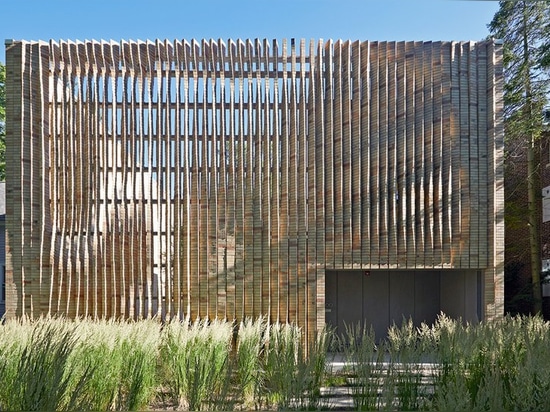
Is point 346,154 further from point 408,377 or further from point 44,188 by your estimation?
point 44,188

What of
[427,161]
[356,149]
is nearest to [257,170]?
[356,149]

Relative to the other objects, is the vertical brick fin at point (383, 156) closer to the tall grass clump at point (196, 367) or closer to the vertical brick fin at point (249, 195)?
the vertical brick fin at point (249, 195)

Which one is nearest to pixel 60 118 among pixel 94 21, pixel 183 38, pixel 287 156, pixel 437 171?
pixel 94 21

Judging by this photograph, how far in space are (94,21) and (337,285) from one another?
599cm

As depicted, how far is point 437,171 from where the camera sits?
7449 millimetres

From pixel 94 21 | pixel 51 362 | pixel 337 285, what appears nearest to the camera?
pixel 51 362

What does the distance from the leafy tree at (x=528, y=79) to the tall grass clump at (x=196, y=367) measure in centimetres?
818

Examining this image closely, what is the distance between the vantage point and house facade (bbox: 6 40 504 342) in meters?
7.39

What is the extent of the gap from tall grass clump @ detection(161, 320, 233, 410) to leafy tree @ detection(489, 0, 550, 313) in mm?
8180

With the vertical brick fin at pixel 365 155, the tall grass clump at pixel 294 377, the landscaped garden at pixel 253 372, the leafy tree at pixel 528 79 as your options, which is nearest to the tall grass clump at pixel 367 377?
the landscaped garden at pixel 253 372

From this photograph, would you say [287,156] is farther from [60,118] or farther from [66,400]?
[66,400]

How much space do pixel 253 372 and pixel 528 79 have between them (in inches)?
359

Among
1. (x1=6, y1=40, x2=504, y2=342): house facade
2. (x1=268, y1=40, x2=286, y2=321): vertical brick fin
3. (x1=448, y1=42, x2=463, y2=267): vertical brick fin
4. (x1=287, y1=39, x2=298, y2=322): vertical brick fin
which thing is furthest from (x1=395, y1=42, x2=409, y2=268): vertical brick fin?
(x1=268, y1=40, x2=286, y2=321): vertical brick fin

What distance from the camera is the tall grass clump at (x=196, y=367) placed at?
4332 millimetres
